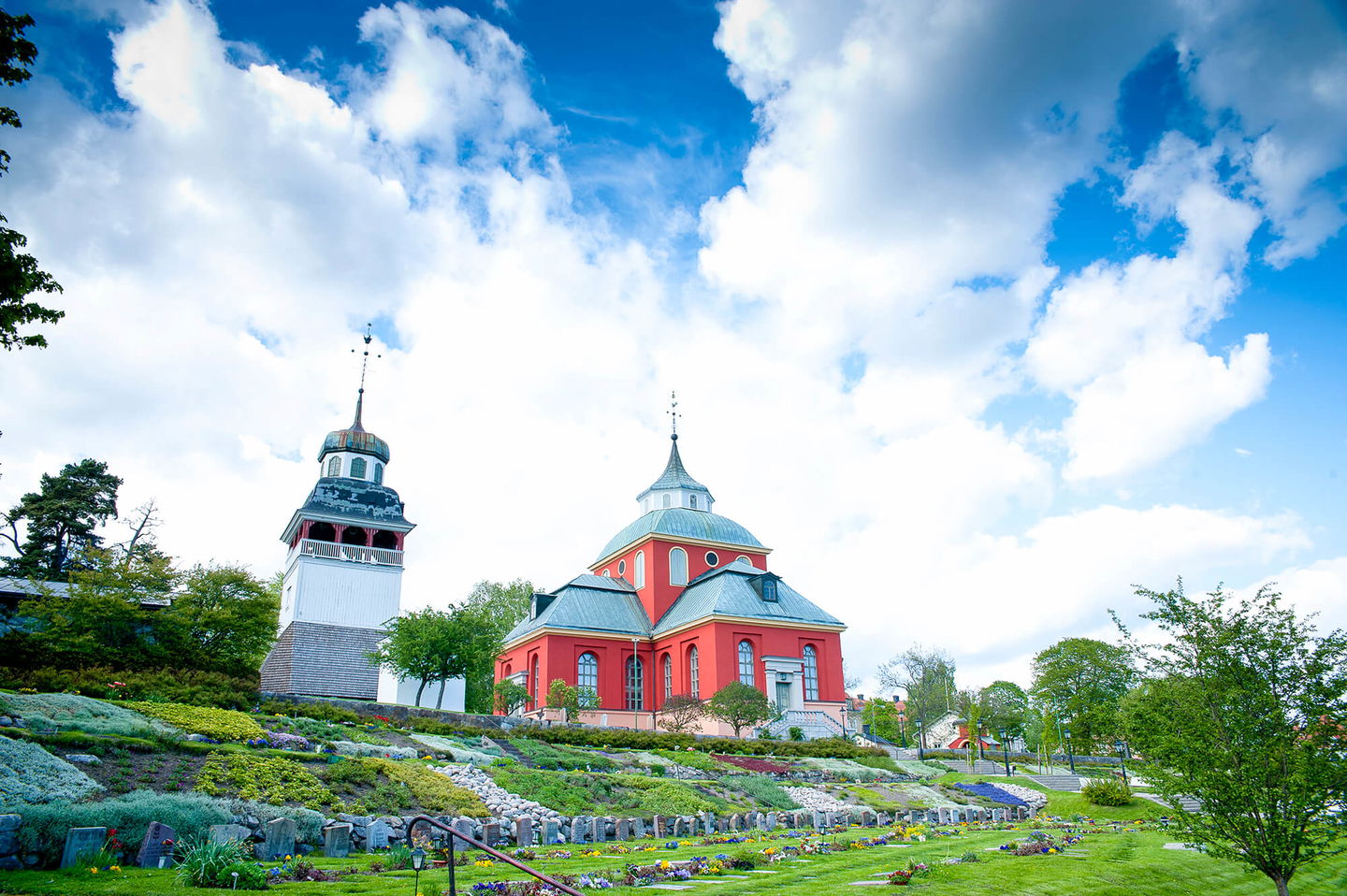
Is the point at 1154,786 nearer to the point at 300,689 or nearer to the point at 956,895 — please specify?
the point at 956,895

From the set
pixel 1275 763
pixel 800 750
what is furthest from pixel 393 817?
pixel 800 750

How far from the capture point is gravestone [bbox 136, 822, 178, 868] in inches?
384

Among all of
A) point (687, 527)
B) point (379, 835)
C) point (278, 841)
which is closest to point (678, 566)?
point (687, 527)

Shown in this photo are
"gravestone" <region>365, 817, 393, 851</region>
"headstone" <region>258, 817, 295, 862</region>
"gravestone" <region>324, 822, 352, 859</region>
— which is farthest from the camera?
"gravestone" <region>365, 817, 393, 851</region>

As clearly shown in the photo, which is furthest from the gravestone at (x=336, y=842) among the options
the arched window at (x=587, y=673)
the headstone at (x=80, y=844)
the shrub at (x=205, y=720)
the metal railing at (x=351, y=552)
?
the arched window at (x=587, y=673)

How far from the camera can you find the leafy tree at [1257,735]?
9938mm

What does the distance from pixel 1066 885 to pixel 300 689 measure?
28865 mm

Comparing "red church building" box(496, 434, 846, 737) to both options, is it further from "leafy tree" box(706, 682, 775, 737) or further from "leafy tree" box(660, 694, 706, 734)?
"leafy tree" box(706, 682, 775, 737)

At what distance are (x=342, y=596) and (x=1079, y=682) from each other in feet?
130

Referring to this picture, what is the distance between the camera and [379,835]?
41.1 ft

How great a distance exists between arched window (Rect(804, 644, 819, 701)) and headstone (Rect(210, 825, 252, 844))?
30.3 m

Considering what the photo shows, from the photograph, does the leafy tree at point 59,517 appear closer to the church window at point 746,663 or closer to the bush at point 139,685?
the bush at point 139,685

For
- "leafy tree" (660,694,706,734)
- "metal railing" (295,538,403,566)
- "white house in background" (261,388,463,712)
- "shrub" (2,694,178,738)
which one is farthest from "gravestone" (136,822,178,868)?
"metal railing" (295,538,403,566)

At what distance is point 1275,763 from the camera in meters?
10.1
